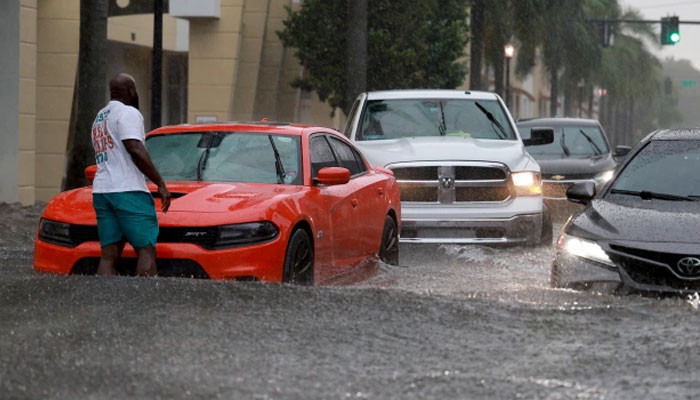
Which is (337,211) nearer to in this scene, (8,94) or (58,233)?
(58,233)

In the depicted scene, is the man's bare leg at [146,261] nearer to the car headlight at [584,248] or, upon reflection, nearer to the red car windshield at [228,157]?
the red car windshield at [228,157]

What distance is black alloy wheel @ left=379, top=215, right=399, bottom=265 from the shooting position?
12.5 metres

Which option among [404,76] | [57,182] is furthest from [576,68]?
[57,182]

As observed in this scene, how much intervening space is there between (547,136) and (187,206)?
734 cm

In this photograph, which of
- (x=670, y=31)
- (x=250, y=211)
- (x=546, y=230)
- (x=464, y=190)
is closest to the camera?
(x=250, y=211)

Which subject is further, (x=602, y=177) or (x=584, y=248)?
(x=602, y=177)

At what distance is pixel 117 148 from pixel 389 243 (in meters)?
3.77

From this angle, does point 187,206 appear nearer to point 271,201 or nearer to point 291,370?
point 271,201

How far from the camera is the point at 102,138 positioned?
960cm

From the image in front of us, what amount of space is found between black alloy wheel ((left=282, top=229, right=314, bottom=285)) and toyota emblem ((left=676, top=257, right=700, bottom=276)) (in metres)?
2.57

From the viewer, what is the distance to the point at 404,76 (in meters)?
36.9

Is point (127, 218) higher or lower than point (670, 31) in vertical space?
lower

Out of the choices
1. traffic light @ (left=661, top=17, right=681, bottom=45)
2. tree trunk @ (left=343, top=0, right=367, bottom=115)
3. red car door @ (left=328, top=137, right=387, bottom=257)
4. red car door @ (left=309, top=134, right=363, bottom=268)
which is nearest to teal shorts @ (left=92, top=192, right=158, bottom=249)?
red car door @ (left=309, top=134, right=363, bottom=268)

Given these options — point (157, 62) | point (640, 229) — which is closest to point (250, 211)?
point (640, 229)
